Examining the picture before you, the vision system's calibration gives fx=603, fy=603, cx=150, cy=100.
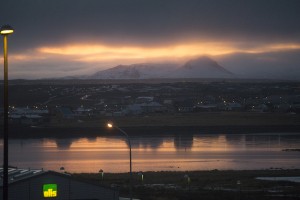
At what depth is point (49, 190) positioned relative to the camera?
9.33 metres

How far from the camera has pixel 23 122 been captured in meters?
34.6

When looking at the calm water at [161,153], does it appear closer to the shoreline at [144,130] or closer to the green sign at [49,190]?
the shoreline at [144,130]

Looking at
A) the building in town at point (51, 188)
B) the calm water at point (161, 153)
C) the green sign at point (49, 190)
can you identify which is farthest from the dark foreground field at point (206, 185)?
the calm water at point (161, 153)

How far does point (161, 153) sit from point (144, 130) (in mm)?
8959

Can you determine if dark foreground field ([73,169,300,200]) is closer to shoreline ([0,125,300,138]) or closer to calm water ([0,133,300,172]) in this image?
calm water ([0,133,300,172])

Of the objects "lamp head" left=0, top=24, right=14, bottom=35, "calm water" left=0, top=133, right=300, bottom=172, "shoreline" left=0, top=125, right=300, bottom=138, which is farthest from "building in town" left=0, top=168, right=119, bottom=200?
"shoreline" left=0, top=125, right=300, bottom=138

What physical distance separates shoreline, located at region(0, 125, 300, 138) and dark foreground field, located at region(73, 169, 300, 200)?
1482 cm

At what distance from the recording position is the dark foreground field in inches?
448

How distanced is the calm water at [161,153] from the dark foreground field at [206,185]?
2257 mm

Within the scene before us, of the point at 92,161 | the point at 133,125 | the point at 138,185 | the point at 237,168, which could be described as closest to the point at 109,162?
the point at 92,161

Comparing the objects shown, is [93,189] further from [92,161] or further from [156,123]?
[156,123]

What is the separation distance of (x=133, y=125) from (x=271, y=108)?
14872 mm

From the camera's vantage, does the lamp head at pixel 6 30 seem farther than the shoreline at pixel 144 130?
No

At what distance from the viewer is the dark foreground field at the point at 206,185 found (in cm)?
1138
